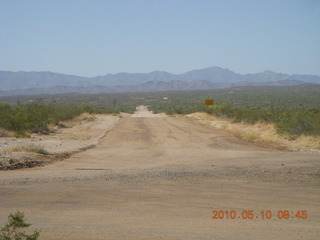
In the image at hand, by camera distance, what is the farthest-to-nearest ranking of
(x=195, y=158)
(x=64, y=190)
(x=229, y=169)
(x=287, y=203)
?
(x=195, y=158)
(x=229, y=169)
(x=64, y=190)
(x=287, y=203)

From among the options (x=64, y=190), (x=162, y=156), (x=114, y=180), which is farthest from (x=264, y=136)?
(x=64, y=190)

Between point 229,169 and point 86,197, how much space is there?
5549mm

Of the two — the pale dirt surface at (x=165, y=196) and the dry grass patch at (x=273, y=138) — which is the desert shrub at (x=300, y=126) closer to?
the dry grass patch at (x=273, y=138)

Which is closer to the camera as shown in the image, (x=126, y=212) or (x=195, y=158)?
(x=126, y=212)

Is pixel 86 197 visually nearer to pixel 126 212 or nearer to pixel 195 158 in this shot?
pixel 126 212

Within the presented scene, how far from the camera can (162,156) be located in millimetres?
18531

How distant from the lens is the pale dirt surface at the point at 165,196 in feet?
25.9
